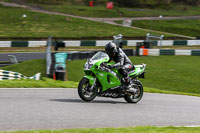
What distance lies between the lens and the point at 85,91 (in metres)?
9.20

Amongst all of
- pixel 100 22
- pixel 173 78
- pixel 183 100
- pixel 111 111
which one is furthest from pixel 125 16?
pixel 111 111

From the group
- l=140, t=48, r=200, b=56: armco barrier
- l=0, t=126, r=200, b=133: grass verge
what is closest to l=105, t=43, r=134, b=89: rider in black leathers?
l=0, t=126, r=200, b=133: grass verge

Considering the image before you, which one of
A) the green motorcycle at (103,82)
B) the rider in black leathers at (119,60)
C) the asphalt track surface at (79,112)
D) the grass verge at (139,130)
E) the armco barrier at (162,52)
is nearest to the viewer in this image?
the grass verge at (139,130)

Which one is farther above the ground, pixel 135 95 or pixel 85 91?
pixel 85 91

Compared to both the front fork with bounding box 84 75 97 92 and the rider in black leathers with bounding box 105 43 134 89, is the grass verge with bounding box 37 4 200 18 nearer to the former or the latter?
the rider in black leathers with bounding box 105 43 134 89

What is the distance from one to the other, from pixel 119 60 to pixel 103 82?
697 mm

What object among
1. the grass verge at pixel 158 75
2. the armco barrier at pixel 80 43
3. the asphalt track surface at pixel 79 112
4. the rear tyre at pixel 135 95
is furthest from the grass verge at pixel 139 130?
the armco barrier at pixel 80 43

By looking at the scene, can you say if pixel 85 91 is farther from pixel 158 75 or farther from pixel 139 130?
pixel 158 75

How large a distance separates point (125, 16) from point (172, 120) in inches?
1467

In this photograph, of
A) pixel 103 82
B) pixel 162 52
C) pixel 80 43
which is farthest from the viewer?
pixel 80 43

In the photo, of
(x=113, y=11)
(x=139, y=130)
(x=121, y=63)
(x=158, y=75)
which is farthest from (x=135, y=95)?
(x=113, y=11)

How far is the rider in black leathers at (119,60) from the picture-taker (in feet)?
30.7

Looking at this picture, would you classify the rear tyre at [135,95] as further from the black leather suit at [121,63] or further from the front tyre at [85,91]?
the front tyre at [85,91]

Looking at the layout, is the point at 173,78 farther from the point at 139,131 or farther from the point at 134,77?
the point at 139,131
